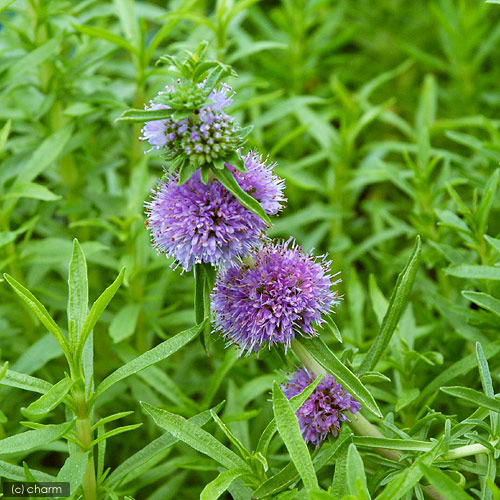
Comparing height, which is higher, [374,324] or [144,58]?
[144,58]

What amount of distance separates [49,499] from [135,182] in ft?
2.87

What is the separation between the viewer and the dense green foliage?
119 cm

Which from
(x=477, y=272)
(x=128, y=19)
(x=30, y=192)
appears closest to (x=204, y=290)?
(x=477, y=272)

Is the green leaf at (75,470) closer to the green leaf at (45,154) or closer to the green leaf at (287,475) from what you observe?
the green leaf at (287,475)

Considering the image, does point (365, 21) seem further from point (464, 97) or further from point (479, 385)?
point (479, 385)

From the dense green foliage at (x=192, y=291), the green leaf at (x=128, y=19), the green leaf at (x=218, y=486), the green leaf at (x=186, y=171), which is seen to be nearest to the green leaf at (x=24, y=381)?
the dense green foliage at (x=192, y=291)

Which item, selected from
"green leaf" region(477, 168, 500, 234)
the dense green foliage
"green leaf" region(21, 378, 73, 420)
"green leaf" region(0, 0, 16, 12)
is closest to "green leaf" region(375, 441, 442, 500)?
the dense green foliage

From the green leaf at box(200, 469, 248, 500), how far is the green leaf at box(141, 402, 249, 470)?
0.05 metres

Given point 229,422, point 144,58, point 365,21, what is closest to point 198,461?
point 229,422

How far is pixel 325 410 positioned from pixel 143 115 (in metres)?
0.60

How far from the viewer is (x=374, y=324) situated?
1.95 m

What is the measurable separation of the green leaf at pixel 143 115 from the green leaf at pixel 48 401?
17.7 inches

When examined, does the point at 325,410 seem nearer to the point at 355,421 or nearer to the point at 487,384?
the point at 355,421

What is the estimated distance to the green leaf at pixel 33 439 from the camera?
115 cm
